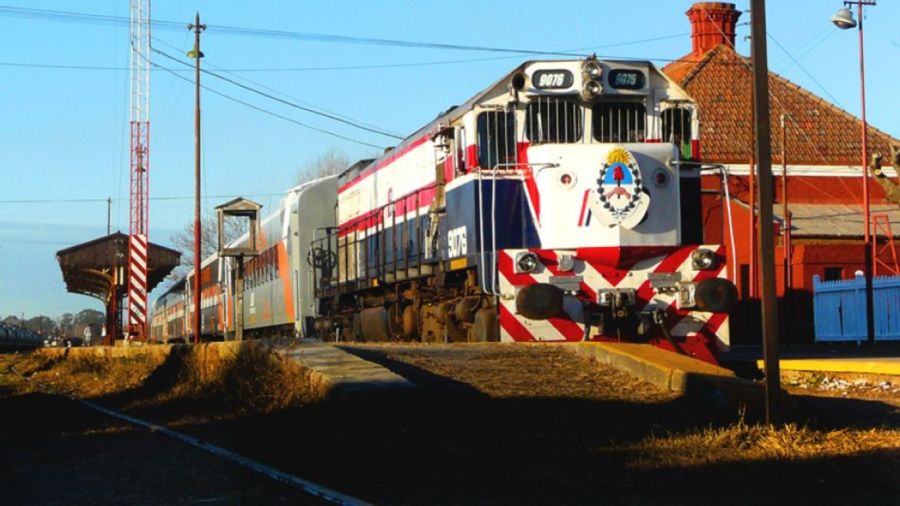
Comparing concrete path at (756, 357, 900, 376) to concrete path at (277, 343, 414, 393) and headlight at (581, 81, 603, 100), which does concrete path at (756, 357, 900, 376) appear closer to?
headlight at (581, 81, 603, 100)

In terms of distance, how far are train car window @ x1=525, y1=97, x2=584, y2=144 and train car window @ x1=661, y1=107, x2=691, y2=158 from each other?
1.15 metres

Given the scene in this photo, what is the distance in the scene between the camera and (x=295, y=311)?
25531mm

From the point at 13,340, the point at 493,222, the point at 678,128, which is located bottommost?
the point at 13,340

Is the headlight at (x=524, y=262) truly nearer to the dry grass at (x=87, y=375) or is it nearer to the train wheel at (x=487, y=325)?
the train wheel at (x=487, y=325)

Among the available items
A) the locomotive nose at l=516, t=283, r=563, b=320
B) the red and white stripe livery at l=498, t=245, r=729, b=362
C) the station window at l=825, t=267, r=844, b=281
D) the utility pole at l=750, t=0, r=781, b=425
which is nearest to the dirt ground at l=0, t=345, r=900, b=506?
the utility pole at l=750, t=0, r=781, b=425

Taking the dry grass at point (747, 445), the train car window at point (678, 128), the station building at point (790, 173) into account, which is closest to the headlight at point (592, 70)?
the train car window at point (678, 128)

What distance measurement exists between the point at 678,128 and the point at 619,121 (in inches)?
32.7

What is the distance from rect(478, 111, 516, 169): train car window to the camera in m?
14.0

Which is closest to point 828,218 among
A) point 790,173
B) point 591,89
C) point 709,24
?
point 790,173

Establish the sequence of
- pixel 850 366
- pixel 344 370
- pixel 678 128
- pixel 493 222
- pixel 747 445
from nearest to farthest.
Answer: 1. pixel 747 445
2. pixel 344 370
3. pixel 493 222
4. pixel 850 366
5. pixel 678 128

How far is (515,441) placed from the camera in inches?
300

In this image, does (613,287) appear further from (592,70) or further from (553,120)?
(592,70)

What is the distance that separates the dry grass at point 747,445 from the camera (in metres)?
7.19

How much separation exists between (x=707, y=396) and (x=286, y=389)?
364 cm
